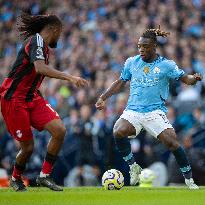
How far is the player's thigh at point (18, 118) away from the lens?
405 inches

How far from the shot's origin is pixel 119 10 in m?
20.4

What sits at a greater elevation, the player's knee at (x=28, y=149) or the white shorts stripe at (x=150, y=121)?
the white shorts stripe at (x=150, y=121)

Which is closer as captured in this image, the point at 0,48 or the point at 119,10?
the point at 119,10

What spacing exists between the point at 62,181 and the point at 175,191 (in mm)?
4979

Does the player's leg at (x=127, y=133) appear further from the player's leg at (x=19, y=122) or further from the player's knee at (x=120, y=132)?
the player's leg at (x=19, y=122)

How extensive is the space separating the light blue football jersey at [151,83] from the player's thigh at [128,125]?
0.13 m

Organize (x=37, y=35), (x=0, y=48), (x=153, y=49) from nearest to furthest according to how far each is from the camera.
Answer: (x=37, y=35) < (x=153, y=49) < (x=0, y=48)

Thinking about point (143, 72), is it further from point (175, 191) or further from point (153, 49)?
point (175, 191)

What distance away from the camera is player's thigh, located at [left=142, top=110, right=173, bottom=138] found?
11.1 metres

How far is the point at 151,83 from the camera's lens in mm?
11156

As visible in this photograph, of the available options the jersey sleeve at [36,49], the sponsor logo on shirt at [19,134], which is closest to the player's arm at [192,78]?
the jersey sleeve at [36,49]

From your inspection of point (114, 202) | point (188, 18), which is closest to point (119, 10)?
point (188, 18)

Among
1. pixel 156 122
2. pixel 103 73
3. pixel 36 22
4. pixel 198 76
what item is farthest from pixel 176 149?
pixel 103 73

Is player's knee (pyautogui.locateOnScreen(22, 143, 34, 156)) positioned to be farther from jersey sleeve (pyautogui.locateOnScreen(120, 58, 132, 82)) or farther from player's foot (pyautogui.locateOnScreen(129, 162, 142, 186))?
jersey sleeve (pyautogui.locateOnScreen(120, 58, 132, 82))
